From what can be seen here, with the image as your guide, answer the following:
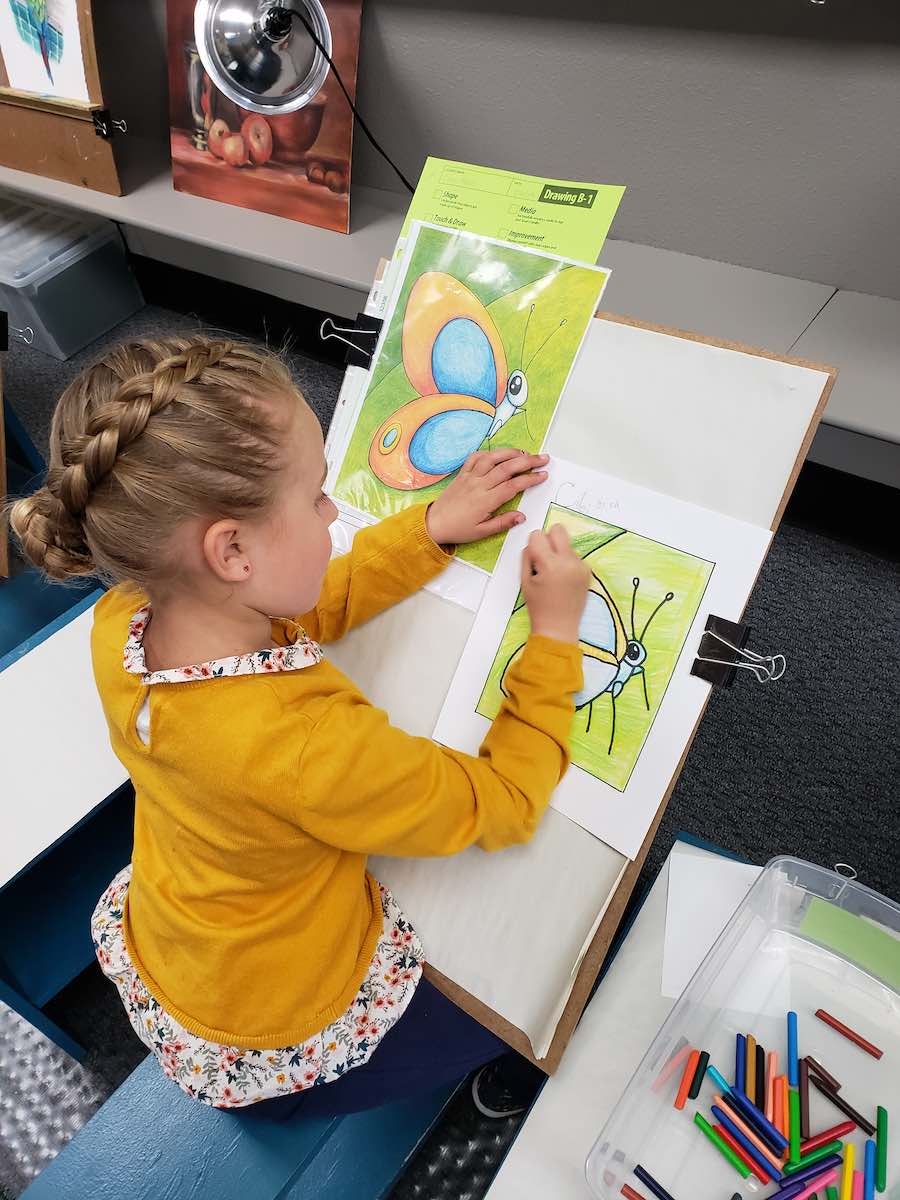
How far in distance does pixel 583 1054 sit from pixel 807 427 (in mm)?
622

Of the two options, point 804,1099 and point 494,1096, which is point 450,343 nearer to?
point 804,1099

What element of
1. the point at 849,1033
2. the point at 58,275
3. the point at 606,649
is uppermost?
the point at 58,275

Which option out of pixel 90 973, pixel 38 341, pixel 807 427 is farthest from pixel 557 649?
pixel 38 341

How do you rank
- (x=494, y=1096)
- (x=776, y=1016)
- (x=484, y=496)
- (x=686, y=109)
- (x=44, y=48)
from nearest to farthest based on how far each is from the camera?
1. (x=776, y=1016)
2. (x=484, y=496)
3. (x=494, y=1096)
4. (x=686, y=109)
5. (x=44, y=48)

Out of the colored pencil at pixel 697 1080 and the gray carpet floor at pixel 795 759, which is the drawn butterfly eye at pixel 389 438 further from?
the gray carpet floor at pixel 795 759

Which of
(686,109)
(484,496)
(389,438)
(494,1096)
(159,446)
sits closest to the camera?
(159,446)

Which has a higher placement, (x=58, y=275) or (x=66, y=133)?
(x=66, y=133)

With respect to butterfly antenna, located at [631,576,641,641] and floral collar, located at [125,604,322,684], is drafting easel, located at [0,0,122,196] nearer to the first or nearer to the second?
floral collar, located at [125,604,322,684]

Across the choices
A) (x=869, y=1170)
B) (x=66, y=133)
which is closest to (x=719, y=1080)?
(x=869, y=1170)

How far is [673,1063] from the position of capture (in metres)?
0.64

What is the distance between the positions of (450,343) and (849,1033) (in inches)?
31.0

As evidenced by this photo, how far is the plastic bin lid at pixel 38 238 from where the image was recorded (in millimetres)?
2064

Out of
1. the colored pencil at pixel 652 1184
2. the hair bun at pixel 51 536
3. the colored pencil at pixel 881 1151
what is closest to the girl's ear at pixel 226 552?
the hair bun at pixel 51 536

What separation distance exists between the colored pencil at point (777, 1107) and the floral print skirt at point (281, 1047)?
1.08ft
